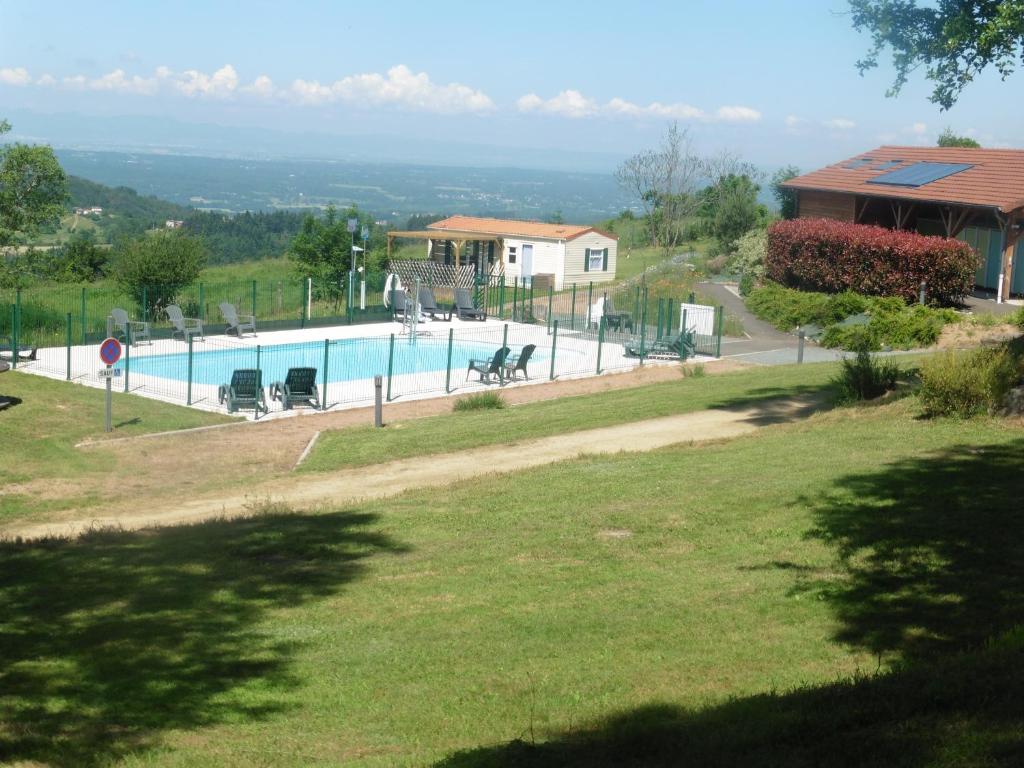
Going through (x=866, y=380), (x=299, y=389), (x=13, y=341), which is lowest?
(x=299, y=389)

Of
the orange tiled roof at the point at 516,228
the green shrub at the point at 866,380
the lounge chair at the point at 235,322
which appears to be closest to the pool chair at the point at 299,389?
the lounge chair at the point at 235,322

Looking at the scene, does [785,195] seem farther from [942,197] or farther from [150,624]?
[150,624]

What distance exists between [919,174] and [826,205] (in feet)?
12.8

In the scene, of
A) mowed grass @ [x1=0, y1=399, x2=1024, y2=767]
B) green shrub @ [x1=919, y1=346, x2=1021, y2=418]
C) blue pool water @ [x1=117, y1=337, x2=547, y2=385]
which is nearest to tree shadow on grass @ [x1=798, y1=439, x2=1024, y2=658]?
mowed grass @ [x1=0, y1=399, x2=1024, y2=767]

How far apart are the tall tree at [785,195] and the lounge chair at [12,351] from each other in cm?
2849

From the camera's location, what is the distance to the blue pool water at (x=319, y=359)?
28375mm

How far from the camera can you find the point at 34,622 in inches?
367

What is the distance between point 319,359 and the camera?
3098 centimetres

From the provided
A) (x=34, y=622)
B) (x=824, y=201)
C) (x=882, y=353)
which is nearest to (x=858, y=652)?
(x=34, y=622)

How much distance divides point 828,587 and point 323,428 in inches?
573

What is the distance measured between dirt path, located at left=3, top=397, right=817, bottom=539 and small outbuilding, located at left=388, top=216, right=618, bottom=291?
30.3 m

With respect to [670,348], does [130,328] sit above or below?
below

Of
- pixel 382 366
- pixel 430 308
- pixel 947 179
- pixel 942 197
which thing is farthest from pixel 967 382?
pixel 947 179

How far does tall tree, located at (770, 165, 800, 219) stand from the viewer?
4759 centimetres
